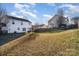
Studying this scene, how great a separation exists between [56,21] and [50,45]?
0.83 feet

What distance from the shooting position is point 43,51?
1737 millimetres

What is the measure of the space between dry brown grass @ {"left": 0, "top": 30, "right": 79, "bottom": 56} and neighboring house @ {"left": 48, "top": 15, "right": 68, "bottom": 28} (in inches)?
3.6

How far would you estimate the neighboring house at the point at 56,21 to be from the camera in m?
1.76

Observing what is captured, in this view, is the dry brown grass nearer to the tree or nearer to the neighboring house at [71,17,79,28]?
the neighboring house at [71,17,79,28]

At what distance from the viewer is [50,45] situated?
1746mm

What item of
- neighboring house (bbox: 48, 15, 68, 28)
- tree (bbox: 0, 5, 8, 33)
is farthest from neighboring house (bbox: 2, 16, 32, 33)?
neighboring house (bbox: 48, 15, 68, 28)

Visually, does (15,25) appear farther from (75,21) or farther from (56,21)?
(75,21)

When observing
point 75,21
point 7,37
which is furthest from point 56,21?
point 7,37

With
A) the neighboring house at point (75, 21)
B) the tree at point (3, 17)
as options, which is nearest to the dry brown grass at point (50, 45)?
the neighboring house at point (75, 21)

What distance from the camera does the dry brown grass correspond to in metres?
1.72

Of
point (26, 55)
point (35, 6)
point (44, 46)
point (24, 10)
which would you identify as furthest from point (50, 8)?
point (26, 55)

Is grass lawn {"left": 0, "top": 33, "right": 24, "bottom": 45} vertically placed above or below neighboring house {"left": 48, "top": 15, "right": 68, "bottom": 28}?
below

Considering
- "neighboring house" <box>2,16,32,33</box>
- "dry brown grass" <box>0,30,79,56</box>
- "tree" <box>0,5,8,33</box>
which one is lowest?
"dry brown grass" <box>0,30,79,56</box>

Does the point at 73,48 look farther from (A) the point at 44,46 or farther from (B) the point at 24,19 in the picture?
(B) the point at 24,19
